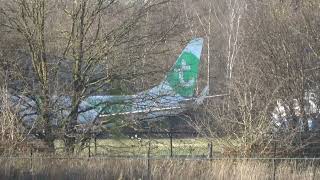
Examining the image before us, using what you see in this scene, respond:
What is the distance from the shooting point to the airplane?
13688 millimetres

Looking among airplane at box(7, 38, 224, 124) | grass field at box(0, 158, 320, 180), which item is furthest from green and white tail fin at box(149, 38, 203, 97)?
grass field at box(0, 158, 320, 180)

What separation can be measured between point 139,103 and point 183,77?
61.0 inches

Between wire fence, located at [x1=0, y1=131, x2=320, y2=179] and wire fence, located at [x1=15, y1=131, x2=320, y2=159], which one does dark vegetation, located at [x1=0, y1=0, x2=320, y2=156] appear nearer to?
wire fence, located at [x1=15, y1=131, x2=320, y2=159]

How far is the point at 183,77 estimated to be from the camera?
1534cm

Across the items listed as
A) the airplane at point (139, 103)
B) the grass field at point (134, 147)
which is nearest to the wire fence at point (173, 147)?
the grass field at point (134, 147)

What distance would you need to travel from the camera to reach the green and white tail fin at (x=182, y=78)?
1470 centimetres

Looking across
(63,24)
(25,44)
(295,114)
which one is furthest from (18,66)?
(295,114)

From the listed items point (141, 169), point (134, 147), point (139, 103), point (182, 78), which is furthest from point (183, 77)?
point (141, 169)

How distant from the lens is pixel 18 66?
13.6 m

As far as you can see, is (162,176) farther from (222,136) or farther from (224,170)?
(222,136)

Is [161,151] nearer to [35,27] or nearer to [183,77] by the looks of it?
[183,77]

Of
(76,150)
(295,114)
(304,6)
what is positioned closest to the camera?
(76,150)

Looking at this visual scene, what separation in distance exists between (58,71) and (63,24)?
110 cm

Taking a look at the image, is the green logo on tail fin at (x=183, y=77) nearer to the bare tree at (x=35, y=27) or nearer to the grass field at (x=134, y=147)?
the grass field at (x=134, y=147)
